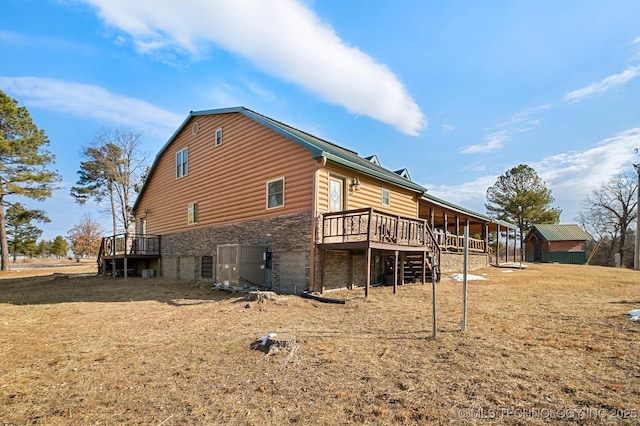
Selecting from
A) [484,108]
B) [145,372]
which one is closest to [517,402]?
[145,372]

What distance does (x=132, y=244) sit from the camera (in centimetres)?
2072

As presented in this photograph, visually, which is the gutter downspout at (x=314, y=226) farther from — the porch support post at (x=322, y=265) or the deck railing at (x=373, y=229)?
the deck railing at (x=373, y=229)

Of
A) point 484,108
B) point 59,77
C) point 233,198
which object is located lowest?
point 233,198

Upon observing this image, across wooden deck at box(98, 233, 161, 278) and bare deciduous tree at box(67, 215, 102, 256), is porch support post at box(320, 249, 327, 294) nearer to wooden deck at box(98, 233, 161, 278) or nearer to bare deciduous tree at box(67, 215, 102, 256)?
wooden deck at box(98, 233, 161, 278)

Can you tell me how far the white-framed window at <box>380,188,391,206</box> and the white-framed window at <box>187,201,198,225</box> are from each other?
9.32 meters

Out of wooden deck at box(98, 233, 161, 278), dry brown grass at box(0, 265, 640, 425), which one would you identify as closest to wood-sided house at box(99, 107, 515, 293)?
wooden deck at box(98, 233, 161, 278)

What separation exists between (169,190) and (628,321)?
1984 centimetres

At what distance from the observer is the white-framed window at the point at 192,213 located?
17.2 meters

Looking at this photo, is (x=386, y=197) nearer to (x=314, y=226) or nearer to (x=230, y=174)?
(x=314, y=226)

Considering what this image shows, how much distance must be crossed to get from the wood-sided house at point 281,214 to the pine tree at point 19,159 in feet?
45.4

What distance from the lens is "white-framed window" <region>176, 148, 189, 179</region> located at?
18.1 meters

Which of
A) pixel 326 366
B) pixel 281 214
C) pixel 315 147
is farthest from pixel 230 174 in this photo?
pixel 326 366

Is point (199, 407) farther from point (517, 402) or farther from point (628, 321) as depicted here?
point (628, 321)

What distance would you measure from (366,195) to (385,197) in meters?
1.41
